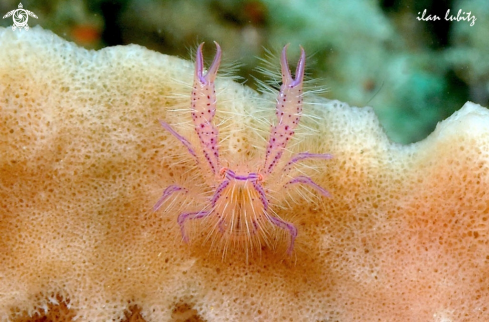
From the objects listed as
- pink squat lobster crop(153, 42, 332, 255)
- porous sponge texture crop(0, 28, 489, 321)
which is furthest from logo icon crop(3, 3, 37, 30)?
pink squat lobster crop(153, 42, 332, 255)

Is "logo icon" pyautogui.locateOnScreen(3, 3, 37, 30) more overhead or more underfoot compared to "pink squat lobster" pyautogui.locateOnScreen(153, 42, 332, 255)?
more overhead

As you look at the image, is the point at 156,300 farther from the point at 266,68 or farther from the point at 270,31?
the point at 270,31

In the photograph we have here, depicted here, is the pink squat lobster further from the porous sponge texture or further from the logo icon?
the logo icon

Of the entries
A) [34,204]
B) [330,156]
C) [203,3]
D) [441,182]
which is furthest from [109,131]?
[441,182]

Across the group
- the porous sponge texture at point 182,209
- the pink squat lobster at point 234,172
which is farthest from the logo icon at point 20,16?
the pink squat lobster at point 234,172

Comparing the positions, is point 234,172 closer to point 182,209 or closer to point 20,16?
point 182,209

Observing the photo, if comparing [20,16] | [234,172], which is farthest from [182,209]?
[20,16]
